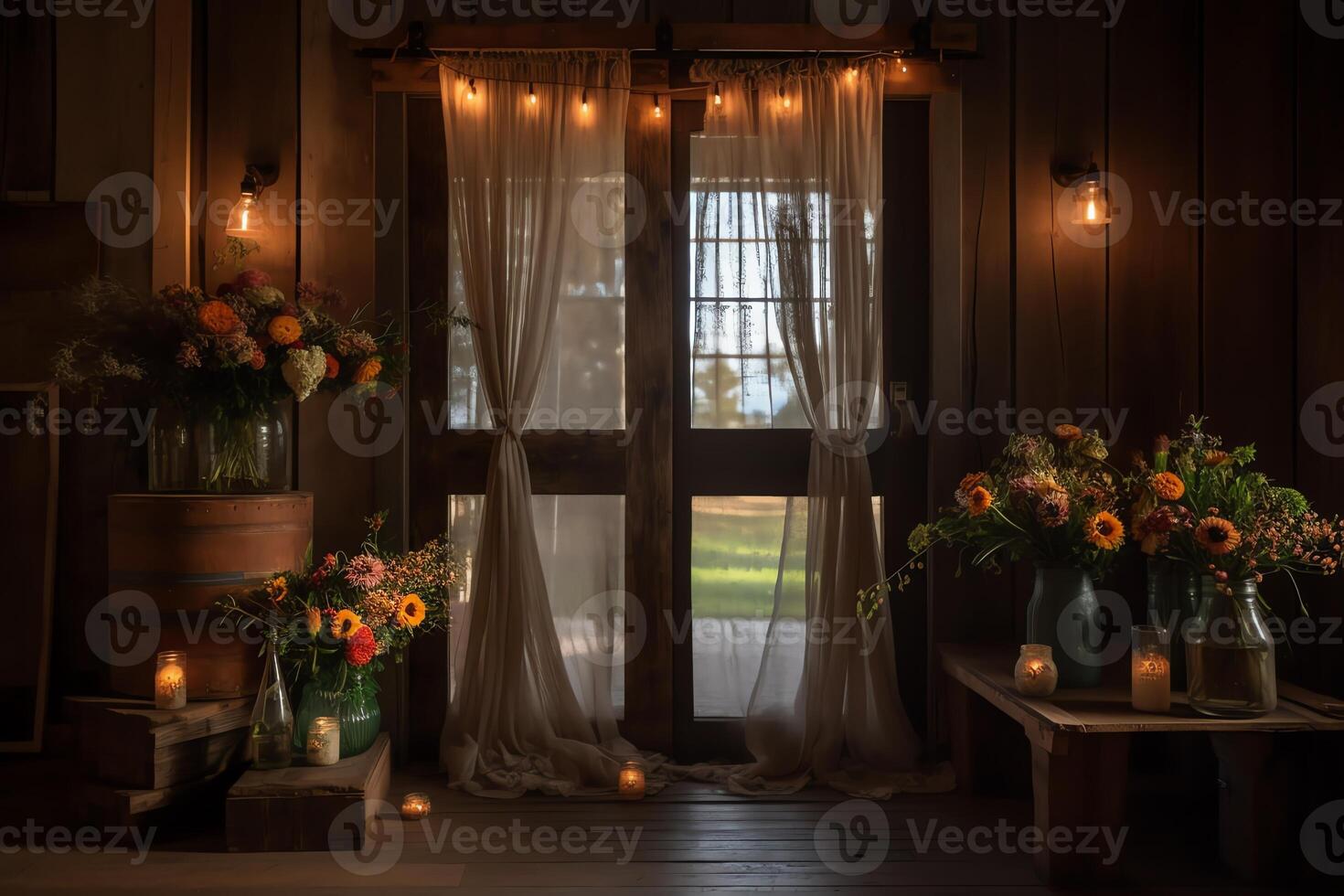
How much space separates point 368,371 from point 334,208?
745 millimetres

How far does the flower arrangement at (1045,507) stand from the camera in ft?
8.29

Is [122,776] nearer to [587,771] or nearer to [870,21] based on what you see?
[587,771]

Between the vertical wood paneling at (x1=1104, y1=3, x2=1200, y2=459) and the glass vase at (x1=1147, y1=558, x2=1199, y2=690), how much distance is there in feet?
2.26

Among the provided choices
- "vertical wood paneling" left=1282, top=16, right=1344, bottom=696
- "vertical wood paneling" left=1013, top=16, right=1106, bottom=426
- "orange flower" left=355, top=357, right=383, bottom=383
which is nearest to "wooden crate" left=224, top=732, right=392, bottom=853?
"orange flower" left=355, top=357, right=383, bottom=383

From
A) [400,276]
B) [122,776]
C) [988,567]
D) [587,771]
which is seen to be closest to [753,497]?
[988,567]

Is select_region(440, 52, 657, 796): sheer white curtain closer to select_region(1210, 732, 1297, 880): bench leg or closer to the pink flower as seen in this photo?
the pink flower

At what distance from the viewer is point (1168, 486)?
244cm

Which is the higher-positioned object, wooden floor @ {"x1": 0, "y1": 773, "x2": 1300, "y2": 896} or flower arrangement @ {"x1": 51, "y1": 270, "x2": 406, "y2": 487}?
flower arrangement @ {"x1": 51, "y1": 270, "x2": 406, "y2": 487}

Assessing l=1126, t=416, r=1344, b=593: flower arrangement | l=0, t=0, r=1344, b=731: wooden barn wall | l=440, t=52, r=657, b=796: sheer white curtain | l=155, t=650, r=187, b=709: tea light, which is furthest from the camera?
l=0, t=0, r=1344, b=731: wooden barn wall

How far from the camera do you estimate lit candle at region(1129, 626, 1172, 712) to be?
7.63 ft

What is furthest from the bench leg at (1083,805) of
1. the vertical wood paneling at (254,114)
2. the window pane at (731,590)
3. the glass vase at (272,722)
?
the vertical wood paneling at (254,114)

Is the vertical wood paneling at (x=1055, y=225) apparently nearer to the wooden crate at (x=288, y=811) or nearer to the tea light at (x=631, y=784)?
the tea light at (x=631, y=784)

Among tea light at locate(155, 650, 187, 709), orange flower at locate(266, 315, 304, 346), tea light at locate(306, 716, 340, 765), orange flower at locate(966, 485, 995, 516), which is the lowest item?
tea light at locate(306, 716, 340, 765)

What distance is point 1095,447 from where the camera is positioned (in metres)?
2.71
